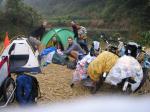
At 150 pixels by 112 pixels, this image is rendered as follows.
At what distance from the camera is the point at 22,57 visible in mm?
10062

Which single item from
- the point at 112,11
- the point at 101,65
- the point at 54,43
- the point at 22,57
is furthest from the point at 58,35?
the point at 112,11

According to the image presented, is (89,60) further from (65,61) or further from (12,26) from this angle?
(12,26)

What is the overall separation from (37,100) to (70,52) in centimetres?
369

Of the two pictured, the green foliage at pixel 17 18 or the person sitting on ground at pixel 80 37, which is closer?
the person sitting on ground at pixel 80 37

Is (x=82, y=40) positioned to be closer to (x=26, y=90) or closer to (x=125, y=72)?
(x=125, y=72)

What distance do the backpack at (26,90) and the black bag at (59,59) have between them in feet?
12.6

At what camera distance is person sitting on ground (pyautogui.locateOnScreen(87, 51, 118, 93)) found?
7.84 meters

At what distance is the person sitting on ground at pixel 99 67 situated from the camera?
7840mm

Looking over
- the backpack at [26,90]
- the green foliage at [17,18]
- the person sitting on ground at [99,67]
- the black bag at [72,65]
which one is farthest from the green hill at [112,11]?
the backpack at [26,90]

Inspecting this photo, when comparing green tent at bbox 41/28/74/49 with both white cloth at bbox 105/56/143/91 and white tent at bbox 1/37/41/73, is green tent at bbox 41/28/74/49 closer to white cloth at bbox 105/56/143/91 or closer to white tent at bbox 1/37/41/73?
white tent at bbox 1/37/41/73

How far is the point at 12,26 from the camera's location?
2694cm

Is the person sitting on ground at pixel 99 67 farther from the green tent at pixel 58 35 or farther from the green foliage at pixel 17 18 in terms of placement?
the green foliage at pixel 17 18

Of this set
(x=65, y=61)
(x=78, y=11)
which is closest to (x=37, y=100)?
(x=65, y=61)

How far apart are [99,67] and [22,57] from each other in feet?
9.44
